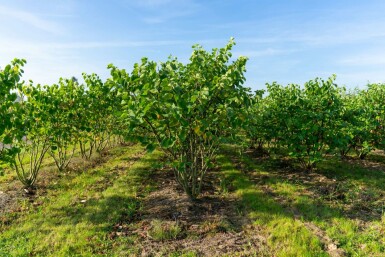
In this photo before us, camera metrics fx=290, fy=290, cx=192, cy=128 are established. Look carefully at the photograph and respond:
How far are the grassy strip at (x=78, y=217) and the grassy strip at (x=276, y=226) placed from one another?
116 inches

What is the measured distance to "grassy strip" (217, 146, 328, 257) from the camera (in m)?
5.25

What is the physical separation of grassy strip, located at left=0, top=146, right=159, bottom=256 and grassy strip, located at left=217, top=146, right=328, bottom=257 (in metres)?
2.95

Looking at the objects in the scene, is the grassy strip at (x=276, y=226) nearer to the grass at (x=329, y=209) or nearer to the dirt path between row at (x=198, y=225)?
the grass at (x=329, y=209)

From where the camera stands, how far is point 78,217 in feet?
23.1

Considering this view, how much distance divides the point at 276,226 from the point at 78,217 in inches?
183

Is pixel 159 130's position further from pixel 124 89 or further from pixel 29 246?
pixel 29 246

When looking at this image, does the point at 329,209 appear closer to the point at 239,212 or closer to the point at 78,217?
the point at 239,212

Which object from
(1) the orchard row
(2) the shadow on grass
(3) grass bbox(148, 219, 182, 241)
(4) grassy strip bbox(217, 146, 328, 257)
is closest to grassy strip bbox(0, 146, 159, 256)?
(3) grass bbox(148, 219, 182, 241)

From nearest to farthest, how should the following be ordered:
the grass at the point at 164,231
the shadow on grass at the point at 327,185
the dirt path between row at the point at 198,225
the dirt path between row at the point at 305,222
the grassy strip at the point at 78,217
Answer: the dirt path between row at the point at 305,222 < the dirt path between row at the point at 198,225 < the grassy strip at the point at 78,217 < the grass at the point at 164,231 < the shadow on grass at the point at 327,185

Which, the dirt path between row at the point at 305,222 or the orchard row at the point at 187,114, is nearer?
the dirt path between row at the point at 305,222

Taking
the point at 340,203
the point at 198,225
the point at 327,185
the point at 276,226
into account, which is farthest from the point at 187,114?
the point at 327,185

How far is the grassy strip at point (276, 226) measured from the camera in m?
5.25

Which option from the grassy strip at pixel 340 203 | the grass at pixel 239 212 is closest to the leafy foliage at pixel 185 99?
the grass at pixel 239 212

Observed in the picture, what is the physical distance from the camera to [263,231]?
6.06m
